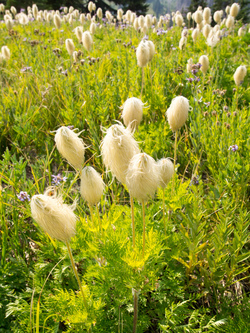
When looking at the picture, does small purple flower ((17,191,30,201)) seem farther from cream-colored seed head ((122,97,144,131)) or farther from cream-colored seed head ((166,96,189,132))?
cream-colored seed head ((166,96,189,132))

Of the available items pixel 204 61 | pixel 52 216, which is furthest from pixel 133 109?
pixel 204 61

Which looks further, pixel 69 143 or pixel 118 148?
pixel 69 143

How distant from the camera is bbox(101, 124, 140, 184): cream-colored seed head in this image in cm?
82

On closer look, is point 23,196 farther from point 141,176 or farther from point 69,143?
point 141,176

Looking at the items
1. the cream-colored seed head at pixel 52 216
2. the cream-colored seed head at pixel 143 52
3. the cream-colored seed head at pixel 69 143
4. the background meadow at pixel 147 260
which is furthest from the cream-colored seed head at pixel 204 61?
the cream-colored seed head at pixel 52 216

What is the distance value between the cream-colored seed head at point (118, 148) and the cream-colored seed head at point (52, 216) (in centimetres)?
21

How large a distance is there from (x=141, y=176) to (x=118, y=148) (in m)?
0.11

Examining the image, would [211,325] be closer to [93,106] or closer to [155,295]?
[155,295]

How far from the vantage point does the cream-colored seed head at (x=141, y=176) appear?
2.63 ft

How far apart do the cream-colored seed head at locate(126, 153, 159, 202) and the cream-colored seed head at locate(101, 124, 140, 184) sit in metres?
0.03

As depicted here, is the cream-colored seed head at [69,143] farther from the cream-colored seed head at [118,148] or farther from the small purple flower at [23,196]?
the small purple flower at [23,196]

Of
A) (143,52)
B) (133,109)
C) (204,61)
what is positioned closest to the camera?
(133,109)

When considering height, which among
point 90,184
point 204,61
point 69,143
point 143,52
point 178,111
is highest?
point 204,61

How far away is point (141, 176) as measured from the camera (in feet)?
2.68
